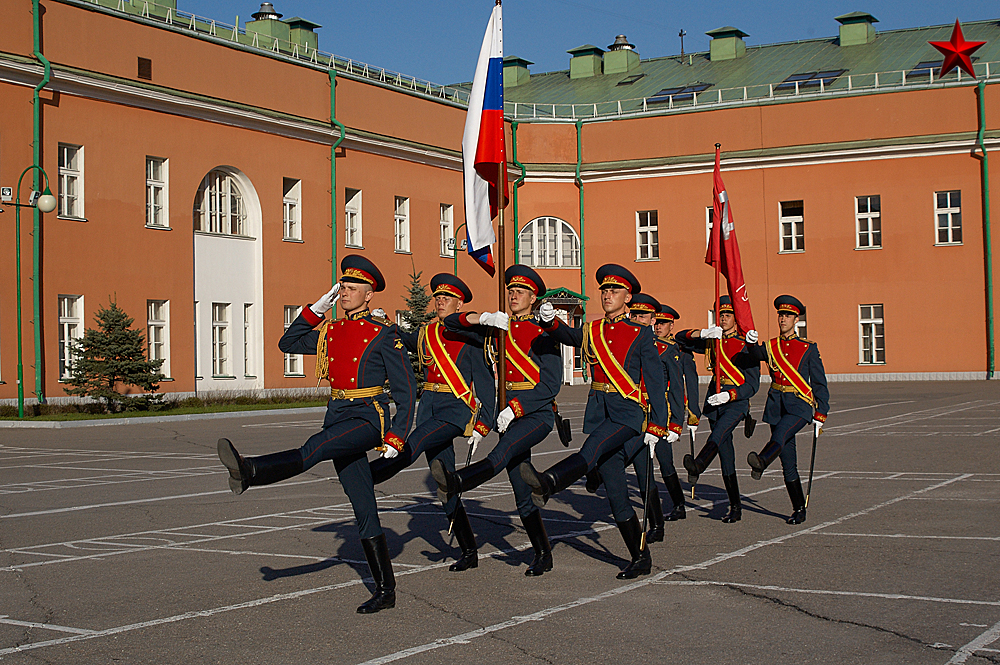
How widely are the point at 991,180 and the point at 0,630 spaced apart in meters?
39.3

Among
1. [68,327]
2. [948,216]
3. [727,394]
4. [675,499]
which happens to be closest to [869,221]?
[948,216]

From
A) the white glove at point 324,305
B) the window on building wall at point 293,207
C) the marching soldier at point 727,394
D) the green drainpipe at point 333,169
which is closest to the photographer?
the white glove at point 324,305

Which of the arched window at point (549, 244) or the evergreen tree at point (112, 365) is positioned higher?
the arched window at point (549, 244)

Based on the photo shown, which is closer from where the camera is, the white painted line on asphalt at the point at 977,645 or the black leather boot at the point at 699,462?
the white painted line on asphalt at the point at 977,645

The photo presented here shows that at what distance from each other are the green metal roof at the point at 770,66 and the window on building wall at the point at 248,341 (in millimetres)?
16607

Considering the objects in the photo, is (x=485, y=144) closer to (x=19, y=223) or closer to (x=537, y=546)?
(x=537, y=546)

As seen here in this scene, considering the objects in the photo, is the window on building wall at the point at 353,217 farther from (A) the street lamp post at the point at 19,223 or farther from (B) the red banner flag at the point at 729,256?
(B) the red banner flag at the point at 729,256

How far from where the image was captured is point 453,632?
637 cm

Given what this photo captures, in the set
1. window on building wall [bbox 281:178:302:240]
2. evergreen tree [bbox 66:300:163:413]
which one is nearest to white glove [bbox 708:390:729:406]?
evergreen tree [bbox 66:300:163:413]

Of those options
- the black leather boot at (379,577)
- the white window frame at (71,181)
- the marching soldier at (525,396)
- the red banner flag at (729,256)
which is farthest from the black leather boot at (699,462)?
the white window frame at (71,181)

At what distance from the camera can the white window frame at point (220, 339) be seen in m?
33.0

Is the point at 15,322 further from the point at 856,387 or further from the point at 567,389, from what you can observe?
the point at 856,387

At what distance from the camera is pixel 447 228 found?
4150 centimetres

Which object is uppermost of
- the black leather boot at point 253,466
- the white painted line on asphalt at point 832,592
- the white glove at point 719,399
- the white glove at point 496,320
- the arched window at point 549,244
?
the arched window at point 549,244
